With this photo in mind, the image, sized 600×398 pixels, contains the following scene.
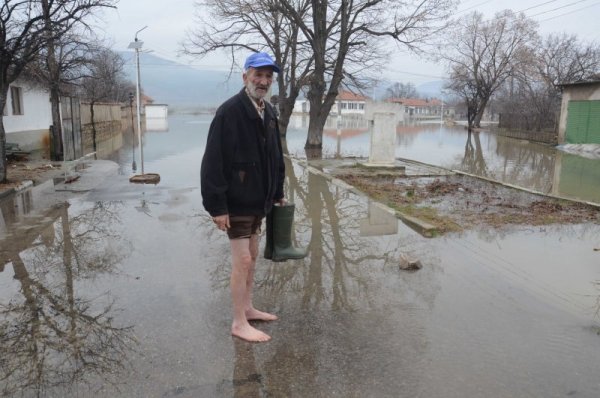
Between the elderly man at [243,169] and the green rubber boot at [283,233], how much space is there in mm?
168

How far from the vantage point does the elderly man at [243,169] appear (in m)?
3.28

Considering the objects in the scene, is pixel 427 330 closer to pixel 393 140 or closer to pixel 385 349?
pixel 385 349

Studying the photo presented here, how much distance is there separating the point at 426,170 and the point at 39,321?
11.6 metres

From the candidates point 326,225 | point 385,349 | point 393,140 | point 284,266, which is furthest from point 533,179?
point 385,349

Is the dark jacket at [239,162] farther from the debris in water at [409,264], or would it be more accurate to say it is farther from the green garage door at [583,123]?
the green garage door at [583,123]

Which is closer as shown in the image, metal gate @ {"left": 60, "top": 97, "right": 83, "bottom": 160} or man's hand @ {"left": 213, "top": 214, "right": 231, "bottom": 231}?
man's hand @ {"left": 213, "top": 214, "right": 231, "bottom": 231}

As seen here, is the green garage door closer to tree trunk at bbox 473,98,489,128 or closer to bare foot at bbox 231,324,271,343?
tree trunk at bbox 473,98,489,128

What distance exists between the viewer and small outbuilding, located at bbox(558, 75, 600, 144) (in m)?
24.4

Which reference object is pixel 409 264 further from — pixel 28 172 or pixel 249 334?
pixel 28 172

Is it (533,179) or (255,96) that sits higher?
(255,96)

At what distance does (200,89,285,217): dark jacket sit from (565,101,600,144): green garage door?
1008 inches

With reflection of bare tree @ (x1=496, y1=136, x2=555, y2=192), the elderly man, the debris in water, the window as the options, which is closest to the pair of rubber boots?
the elderly man

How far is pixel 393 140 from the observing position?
13.9 m

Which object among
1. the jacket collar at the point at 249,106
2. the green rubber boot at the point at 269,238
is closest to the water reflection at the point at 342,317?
the green rubber boot at the point at 269,238
